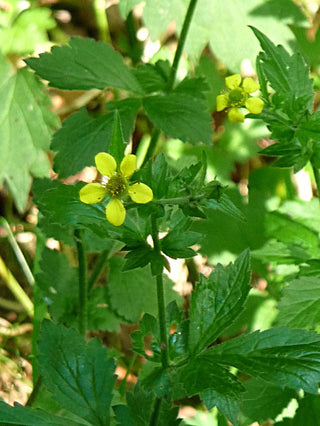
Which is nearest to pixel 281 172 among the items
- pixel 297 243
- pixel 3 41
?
pixel 297 243

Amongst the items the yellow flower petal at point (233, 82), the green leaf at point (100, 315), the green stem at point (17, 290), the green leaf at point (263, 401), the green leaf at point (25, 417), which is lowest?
the green stem at point (17, 290)

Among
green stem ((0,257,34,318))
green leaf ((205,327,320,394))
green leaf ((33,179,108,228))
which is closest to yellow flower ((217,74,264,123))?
green leaf ((33,179,108,228))

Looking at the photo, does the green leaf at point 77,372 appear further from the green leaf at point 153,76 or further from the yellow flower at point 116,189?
the green leaf at point 153,76

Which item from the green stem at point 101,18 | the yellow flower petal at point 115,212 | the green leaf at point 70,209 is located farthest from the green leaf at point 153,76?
the green stem at point 101,18

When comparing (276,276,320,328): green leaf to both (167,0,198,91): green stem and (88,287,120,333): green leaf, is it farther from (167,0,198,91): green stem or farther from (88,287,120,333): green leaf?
(167,0,198,91): green stem

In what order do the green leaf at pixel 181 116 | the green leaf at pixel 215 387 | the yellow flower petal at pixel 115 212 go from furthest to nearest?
1. the green leaf at pixel 181 116
2. the green leaf at pixel 215 387
3. the yellow flower petal at pixel 115 212

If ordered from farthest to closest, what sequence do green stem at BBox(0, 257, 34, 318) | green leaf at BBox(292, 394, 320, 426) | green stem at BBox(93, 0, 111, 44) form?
green stem at BBox(93, 0, 111, 44) < green stem at BBox(0, 257, 34, 318) < green leaf at BBox(292, 394, 320, 426)
